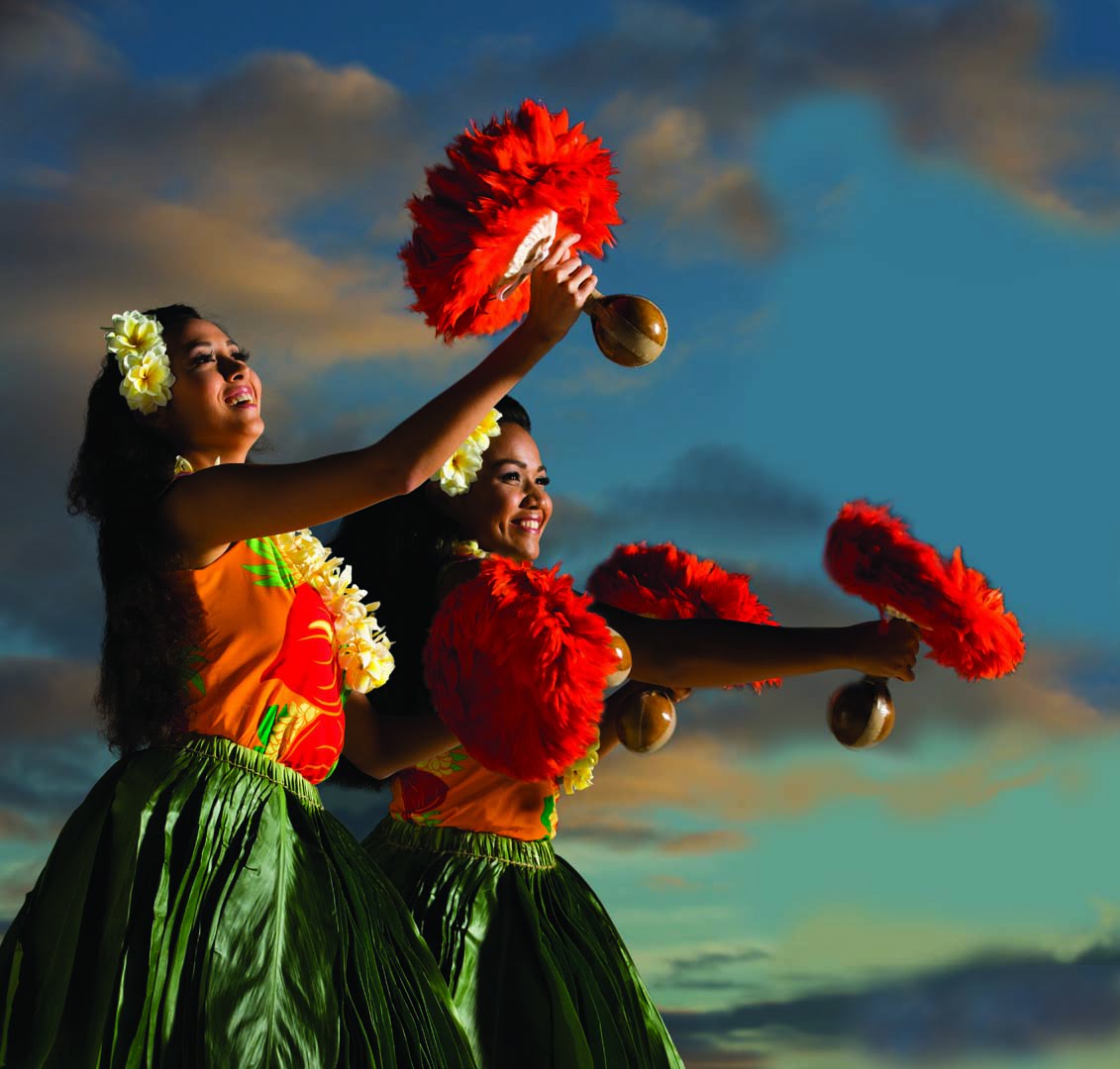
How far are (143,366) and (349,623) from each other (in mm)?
552

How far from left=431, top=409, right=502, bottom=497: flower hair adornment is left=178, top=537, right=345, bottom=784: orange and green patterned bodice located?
0.63m

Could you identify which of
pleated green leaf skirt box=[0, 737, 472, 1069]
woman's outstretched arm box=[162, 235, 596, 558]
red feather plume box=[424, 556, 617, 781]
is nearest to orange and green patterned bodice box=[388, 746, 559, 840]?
red feather plume box=[424, 556, 617, 781]

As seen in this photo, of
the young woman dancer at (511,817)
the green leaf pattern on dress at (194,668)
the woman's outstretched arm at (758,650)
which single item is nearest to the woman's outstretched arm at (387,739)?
the young woman dancer at (511,817)

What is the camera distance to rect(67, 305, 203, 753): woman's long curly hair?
102 inches

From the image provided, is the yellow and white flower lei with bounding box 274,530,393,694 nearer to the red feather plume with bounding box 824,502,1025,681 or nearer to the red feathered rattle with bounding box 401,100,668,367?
the red feathered rattle with bounding box 401,100,668,367

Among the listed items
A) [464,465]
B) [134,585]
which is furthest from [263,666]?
[464,465]

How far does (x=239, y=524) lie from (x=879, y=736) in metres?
1.20

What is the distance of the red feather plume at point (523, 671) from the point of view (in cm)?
268

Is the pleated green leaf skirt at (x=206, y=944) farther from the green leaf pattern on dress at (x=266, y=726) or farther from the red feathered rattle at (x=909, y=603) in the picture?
the red feathered rattle at (x=909, y=603)

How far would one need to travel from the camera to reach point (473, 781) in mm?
3238

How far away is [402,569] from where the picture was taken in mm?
3348

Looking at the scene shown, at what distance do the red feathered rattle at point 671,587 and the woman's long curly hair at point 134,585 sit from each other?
100cm

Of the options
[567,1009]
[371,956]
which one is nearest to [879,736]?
[567,1009]

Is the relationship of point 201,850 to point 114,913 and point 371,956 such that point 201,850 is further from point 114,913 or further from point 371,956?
point 371,956
